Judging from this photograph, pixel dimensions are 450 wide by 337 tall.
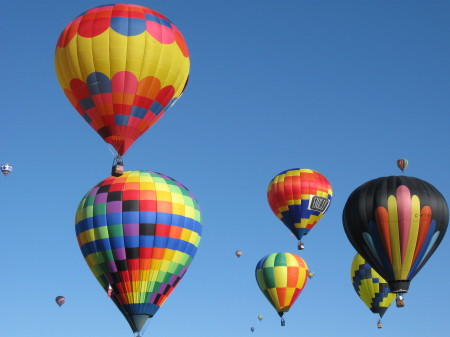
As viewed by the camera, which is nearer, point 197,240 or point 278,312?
point 197,240

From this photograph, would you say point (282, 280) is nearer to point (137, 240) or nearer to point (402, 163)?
point (402, 163)

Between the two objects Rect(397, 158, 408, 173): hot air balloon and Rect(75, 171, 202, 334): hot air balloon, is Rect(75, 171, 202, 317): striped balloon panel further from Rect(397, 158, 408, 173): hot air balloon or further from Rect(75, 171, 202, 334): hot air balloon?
Rect(397, 158, 408, 173): hot air balloon

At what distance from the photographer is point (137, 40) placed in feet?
95.0

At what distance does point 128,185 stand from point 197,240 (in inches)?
127

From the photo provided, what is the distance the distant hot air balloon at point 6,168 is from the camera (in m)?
42.0

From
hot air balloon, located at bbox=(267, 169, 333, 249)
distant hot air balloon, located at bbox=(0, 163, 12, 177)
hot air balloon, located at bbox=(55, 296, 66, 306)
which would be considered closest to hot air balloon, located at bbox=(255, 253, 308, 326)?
hot air balloon, located at bbox=(267, 169, 333, 249)

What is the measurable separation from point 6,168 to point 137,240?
42.9 feet

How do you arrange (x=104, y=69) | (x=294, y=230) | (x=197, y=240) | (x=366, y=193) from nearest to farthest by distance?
(x=104, y=69), (x=366, y=193), (x=197, y=240), (x=294, y=230)

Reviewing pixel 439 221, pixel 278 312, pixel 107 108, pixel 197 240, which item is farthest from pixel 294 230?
pixel 107 108

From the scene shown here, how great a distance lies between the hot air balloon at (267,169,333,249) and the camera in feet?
141

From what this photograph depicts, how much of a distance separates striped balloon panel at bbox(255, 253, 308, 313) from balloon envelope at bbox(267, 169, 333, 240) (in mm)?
1854

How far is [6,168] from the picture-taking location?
138 feet

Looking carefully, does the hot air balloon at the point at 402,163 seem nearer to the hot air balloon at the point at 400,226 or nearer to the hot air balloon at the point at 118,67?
the hot air balloon at the point at 400,226

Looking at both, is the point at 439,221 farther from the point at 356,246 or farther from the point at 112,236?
the point at 112,236
